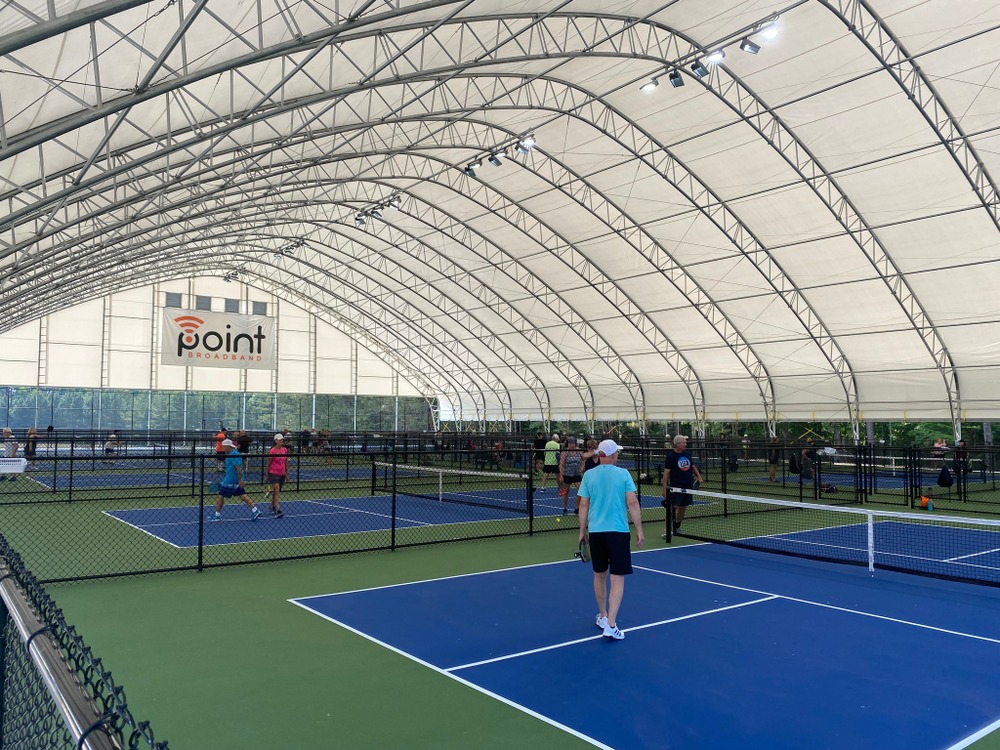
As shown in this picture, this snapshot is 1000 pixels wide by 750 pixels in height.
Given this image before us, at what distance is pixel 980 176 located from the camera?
77.5ft

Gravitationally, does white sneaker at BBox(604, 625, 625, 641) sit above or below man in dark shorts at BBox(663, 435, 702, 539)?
below

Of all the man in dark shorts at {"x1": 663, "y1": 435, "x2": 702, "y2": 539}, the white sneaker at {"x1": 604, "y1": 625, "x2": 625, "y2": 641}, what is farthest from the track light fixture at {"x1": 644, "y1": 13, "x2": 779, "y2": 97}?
the white sneaker at {"x1": 604, "y1": 625, "x2": 625, "y2": 641}

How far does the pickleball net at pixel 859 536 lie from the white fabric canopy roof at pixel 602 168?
12.3 meters

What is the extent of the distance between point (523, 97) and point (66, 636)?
87.2ft

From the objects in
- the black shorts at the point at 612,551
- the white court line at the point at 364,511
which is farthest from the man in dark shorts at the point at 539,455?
the black shorts at the point at 612,551

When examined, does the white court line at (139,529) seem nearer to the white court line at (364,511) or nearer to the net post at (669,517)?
the white court line at (364,511)

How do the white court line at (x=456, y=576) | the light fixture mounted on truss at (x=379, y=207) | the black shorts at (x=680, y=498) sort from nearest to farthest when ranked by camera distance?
the white court line at (x=456, y=576), the black shorts at (x=680, y=498), the light fixture mounted on truss at (x=379, y=207)

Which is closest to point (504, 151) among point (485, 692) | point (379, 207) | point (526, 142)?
point (526, 142)

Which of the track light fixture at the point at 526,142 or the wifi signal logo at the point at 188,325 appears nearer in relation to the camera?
the track light fixture at the point at 526,142

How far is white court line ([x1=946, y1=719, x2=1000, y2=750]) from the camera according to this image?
204 inches

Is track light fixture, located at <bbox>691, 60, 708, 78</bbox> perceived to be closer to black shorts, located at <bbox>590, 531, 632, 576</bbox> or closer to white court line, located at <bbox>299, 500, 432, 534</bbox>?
white court line, located at <bbox>299, 500, 432, 534</bbox>

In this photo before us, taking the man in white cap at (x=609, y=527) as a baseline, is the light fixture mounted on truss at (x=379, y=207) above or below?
above

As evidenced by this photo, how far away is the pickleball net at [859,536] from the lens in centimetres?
1128

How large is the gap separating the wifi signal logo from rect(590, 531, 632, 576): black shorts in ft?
112
